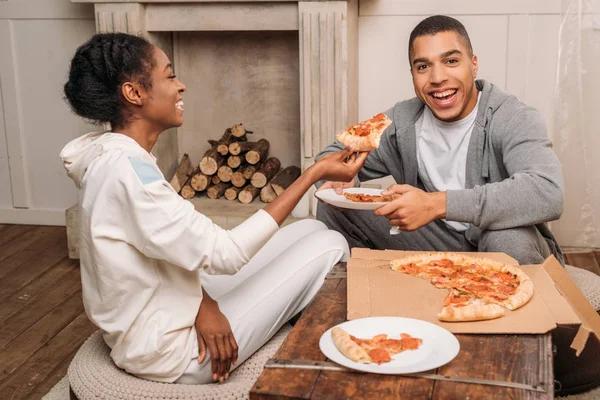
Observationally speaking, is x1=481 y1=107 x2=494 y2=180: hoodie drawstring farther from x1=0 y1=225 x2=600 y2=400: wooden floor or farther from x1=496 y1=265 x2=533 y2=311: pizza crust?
x1=0 y1=225 x2=600 y2=400: wooden floor

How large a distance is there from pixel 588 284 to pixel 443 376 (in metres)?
1.47

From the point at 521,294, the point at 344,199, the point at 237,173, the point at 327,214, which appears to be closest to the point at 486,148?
the point at 344,199

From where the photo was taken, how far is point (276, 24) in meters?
3.75

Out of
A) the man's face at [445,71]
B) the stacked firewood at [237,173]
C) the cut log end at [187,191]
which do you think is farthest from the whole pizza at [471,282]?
the cut log end at [187,191]

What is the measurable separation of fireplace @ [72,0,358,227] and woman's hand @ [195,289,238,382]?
191 centimetres

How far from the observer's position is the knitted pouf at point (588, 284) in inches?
101

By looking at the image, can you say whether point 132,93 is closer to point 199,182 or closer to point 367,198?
point 367,198

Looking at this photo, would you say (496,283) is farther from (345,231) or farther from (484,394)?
(345,231)

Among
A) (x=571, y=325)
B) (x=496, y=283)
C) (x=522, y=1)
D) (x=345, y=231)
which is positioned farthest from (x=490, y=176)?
(x=522, y=1)

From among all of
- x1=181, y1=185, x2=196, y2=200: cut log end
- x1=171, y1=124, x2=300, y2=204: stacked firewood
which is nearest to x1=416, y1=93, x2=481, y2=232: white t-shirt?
x1=171, y1=124, x2=300, y2=204: stacked firewood

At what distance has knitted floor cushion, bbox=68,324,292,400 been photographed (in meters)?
1.84

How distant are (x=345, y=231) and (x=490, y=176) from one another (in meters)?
0.57

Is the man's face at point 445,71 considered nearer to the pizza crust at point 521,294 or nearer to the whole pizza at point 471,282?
the whole pizza at point 471,282

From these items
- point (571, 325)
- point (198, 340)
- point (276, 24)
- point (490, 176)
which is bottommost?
point (198, 340)
